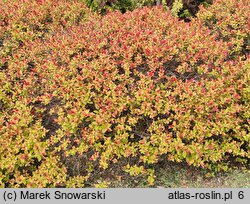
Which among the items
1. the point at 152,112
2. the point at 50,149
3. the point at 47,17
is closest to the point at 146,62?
the point at 152,112

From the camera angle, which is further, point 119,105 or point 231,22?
point 231,22

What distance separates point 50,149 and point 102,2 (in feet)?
10.0

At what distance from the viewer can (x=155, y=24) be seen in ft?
14.8

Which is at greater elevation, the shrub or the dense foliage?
the shrub

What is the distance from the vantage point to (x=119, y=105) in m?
3.58

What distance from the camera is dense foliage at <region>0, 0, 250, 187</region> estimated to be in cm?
350

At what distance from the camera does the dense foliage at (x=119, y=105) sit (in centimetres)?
350

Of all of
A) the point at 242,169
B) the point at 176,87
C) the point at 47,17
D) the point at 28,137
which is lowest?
the point at 242,169

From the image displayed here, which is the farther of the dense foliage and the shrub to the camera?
the shrub

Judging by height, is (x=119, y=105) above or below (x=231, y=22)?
below

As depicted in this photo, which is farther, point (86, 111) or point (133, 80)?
point (133, 80)

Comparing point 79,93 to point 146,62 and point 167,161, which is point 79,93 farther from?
point 167,161

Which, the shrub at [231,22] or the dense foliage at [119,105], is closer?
the dense foliage at [119,105]

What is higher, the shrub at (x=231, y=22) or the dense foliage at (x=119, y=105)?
the shrub at (x=231, y=22)
